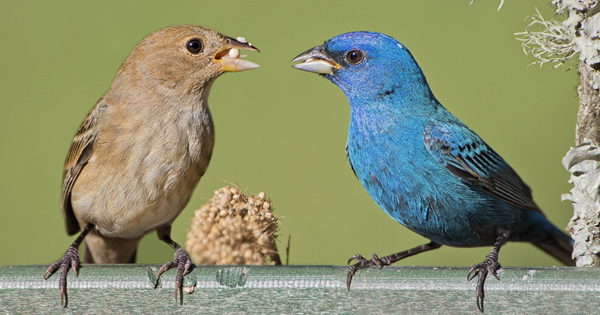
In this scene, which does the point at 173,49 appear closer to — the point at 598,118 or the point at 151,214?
the point at 151,214

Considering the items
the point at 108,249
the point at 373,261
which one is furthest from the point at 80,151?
the point at 373,261

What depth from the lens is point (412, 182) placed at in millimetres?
2613

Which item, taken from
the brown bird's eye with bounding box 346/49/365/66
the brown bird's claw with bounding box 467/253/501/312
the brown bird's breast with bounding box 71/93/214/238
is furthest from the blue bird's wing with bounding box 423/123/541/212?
the brown bird's breast with bounding box 71/93/214/238

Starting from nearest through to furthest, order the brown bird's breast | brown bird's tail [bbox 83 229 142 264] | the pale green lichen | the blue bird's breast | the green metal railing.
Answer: the green metal railing → the pale green lichen → the blue bird's breast → the brown bird's breast → brown bird's tail [bbox 83 229 142 264]

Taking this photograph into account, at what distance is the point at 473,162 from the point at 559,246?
74 centimetres

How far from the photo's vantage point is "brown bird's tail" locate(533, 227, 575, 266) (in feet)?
10.2

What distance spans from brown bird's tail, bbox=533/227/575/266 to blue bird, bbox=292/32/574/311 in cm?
27

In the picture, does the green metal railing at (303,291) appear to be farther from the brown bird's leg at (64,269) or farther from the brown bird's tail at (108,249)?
the brown bird's tail at (108,249)

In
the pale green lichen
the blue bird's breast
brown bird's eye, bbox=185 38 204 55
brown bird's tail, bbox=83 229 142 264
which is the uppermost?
brown bird's eye, bbox=185 38 204 55

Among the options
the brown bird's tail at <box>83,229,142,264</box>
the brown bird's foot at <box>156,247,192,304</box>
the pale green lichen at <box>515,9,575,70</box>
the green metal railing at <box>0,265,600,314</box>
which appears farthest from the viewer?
the brown bird's tail at <box>83,229,142,264</box>

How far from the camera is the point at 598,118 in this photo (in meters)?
2.37

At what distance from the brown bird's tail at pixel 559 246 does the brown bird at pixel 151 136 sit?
59.0 inches

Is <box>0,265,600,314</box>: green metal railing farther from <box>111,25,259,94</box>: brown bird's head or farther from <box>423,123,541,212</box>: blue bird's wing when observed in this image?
<box>111,25,259,94</box>: brown bird's head

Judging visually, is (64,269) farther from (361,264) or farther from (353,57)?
(353,57)
